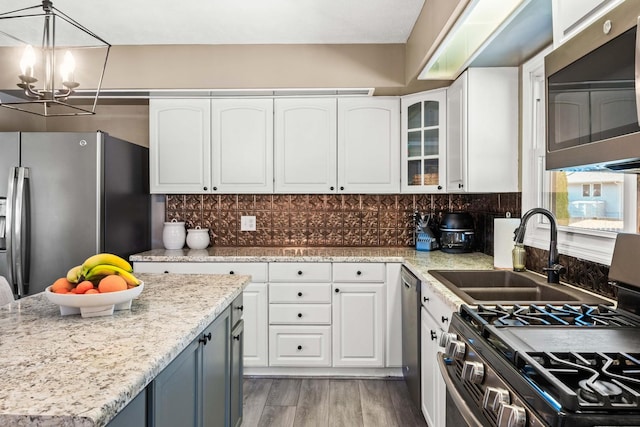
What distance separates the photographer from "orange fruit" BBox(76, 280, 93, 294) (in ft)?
4.84

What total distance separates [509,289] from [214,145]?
94.2 inches

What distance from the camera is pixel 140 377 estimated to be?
3.27ft

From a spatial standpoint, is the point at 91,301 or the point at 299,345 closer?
the point at 91,301

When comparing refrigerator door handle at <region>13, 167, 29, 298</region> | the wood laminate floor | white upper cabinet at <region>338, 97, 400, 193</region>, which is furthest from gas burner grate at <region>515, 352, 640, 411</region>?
refrigerator door handle at <region>13, 167, 29, 298</region>

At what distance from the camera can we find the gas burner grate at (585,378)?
79cm

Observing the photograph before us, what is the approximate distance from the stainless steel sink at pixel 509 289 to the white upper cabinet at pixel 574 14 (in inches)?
36.8

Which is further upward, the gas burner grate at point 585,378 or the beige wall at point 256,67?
the beige wall at point 256,67

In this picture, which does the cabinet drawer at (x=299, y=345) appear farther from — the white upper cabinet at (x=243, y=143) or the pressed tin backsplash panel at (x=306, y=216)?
the white upper cabinet at (x=243, y=143)

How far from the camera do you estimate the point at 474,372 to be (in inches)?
46.8

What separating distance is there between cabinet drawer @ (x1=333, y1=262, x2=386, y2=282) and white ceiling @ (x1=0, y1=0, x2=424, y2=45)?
1642 millimetres

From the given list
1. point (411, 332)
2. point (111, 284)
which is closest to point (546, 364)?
point (111, 284)

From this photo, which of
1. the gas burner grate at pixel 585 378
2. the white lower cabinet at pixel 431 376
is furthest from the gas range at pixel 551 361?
the white lower cabinet at pixel 431 376

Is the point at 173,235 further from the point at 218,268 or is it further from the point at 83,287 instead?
the point at 83,287

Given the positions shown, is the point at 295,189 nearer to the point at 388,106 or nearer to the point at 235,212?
the point at 235,212
